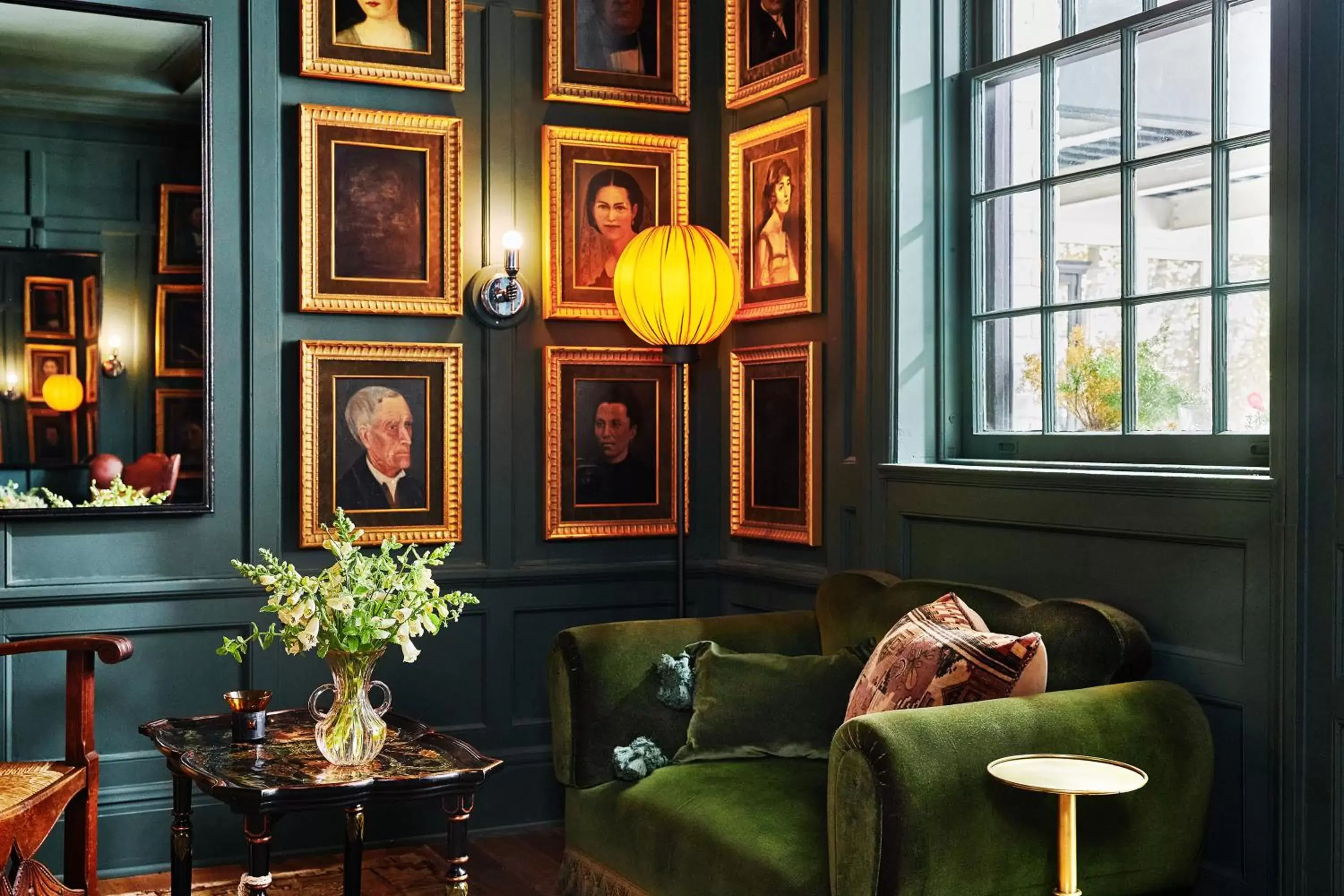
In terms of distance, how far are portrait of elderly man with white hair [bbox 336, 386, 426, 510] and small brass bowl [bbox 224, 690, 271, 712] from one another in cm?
109

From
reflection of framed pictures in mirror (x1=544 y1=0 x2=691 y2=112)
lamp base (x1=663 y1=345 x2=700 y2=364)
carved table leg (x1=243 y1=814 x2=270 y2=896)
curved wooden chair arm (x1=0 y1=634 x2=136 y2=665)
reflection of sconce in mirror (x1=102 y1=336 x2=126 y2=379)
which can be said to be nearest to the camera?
carved table leg (x1=243 y1=814 x2=270 y2=896)

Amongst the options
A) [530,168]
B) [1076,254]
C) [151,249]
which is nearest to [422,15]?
[530,168]

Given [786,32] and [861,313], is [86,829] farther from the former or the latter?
[786,32]

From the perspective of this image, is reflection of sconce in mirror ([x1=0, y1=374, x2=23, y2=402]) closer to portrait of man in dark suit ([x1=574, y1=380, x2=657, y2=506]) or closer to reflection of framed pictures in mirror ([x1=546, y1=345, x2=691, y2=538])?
reflection of framed pictures in mirror ([x1=546, y1=345, x2=691, y2=538])

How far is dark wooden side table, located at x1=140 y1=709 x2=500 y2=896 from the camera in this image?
267cm

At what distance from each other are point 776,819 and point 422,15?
2.74 meters

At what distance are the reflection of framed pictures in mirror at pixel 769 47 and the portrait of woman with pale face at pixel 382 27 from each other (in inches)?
39.0

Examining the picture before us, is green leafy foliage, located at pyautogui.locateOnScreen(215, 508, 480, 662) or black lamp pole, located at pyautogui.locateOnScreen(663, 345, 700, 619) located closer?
green leafy foliage, located at pyautogui.locateOnScreen(215, 508, 480, 662)

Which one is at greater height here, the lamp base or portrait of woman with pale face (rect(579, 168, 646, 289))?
portrait of woman with pale face (rect(579, 168, 646, 289))

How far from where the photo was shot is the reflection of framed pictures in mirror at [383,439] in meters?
4.12

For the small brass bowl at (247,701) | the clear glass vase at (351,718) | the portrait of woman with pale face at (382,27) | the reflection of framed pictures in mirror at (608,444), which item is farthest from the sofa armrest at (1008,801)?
the portrait of woman with pale face at (382,27)

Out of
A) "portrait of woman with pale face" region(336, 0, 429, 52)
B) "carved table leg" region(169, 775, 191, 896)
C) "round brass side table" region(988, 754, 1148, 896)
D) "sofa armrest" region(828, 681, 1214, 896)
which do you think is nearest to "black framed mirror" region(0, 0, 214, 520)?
"portrait of woman with pale face" region(336, 0, 429, 52)

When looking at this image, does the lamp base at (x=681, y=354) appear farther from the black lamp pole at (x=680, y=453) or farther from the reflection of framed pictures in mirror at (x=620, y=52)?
the reflection of framed pictures in mirror at (x=620, y=52)

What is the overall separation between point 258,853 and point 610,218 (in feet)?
8.06
